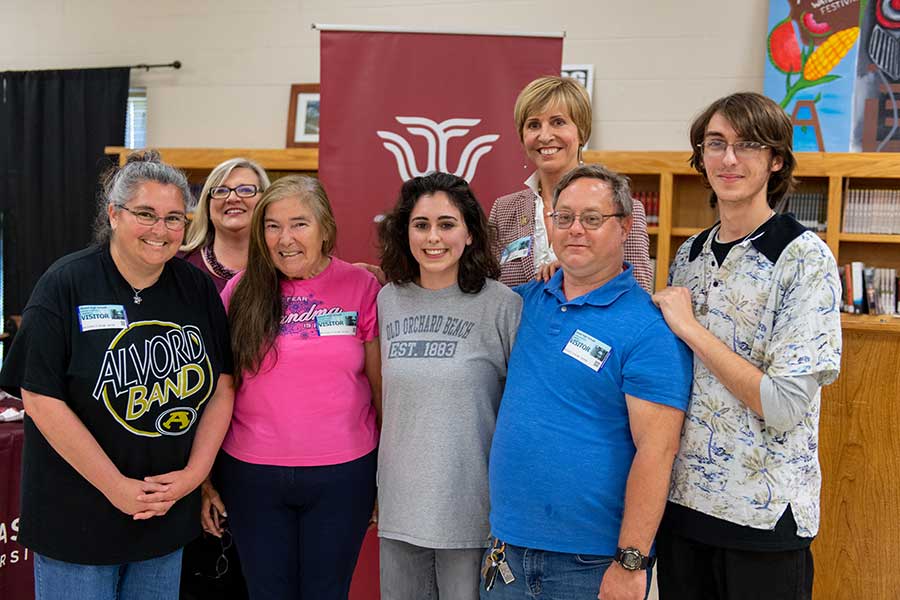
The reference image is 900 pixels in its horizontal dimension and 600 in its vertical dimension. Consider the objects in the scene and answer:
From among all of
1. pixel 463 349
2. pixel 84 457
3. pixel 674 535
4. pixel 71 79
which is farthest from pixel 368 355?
pixel 71 79

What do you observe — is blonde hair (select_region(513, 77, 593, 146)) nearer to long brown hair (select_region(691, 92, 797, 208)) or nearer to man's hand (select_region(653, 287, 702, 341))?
long brown hair (select_region(691, 92, 797, 208))

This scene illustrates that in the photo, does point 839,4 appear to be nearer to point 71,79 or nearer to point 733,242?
point 733,242

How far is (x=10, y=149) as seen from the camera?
20.2 feet

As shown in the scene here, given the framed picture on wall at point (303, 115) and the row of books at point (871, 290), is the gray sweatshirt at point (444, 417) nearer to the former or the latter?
the row of books at point (871, 290)

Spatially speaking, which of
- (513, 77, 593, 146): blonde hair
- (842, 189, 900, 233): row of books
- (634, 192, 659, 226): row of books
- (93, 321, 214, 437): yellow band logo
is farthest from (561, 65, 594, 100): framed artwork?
(93, 321, 214, 437): yellow band logo

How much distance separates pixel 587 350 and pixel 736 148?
1.83ft

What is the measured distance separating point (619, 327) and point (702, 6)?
421 centimetres

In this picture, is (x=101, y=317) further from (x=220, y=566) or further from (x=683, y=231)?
(x=683, y=231)

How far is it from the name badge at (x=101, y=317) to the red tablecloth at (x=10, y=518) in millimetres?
1313

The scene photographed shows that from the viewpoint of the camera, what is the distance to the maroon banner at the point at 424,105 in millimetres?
2678

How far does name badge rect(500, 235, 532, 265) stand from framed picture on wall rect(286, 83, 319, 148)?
3728mm

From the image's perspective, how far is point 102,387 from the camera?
1717mm

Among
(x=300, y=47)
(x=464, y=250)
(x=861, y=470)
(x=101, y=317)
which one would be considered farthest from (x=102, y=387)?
(x=300, y=47)

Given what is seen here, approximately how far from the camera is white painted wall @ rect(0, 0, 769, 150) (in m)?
5.08
